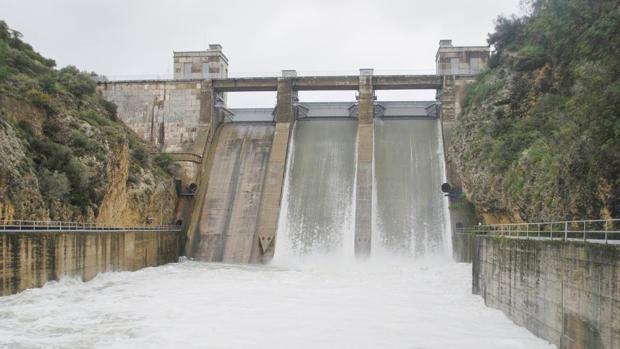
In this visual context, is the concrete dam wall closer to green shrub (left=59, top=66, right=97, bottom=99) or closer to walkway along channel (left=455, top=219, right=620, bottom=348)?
green shrub (left=59, top=66, right=97, bottom=99)

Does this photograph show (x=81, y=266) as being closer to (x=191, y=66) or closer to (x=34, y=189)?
(x=34, y=189)

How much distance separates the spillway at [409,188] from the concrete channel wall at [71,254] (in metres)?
12.8

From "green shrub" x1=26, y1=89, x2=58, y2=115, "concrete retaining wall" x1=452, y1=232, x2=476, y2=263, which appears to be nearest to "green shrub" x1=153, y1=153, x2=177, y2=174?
"green shrub" x1=26, y1=89, x2=58, y2=115

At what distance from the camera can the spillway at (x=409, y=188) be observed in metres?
35.0

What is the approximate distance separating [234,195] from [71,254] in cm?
1624

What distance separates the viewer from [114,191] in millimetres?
31250

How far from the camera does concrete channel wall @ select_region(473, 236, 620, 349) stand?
11008 millimetres

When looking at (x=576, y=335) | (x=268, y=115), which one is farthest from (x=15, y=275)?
(x=268, y=115)

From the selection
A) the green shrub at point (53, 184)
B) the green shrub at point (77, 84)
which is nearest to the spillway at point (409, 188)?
the green shrub at point (53, 184)

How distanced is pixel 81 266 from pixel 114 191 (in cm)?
690

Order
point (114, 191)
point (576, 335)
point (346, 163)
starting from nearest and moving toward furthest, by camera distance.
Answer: point (576, 335) → point (114, 191) → point (346, 163)

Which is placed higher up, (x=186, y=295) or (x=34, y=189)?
(x=34, y=189)

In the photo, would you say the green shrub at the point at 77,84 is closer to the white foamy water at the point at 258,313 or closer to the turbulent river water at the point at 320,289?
the turbulent river water at the point at 320,289

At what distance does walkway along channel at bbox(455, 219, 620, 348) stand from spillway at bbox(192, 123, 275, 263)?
1938cm
